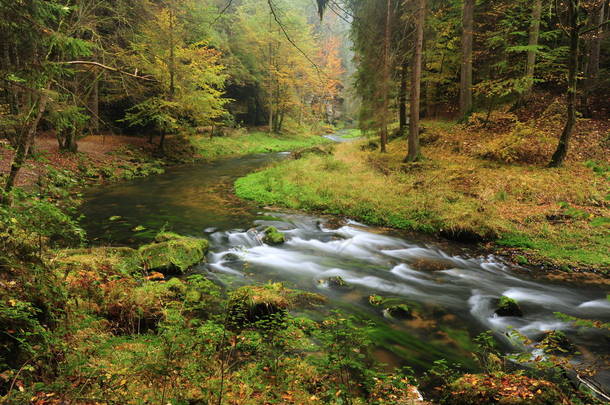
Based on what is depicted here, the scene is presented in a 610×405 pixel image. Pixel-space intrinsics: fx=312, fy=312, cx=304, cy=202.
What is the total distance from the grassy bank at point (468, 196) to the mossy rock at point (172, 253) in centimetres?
548

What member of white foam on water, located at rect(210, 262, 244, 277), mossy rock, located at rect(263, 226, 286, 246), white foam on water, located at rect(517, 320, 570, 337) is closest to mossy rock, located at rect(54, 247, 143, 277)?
white foam on water, located at rect(210, 262, 244, 277)

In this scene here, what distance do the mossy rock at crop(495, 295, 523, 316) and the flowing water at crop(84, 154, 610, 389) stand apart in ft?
0.39

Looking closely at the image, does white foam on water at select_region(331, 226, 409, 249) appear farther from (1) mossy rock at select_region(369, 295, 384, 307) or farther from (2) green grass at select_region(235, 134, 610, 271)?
(1) mossy rock at select_region(369, 295, 384, 307)

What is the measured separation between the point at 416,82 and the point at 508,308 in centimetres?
980

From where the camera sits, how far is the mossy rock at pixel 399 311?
18.8ft

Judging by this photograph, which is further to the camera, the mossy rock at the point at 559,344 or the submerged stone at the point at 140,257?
the submerged stone at the point at 140,257

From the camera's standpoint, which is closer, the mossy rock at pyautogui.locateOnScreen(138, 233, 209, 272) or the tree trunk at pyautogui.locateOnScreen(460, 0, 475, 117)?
the mossy rock at pyautogui.locateOnScreen(138, 233, 209, 272)

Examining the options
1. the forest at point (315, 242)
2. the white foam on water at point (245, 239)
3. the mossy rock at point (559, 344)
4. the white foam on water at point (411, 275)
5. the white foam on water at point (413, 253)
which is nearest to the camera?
the forest at point (315, 242)

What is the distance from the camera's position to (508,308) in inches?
231

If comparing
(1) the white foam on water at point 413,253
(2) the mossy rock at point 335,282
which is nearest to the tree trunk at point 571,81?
(1) the white foam on water at point 413,253

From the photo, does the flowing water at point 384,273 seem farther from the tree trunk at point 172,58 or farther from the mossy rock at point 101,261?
the tree trunk at point 172,58

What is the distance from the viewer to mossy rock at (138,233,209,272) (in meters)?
6.49

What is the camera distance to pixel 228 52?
104 ft

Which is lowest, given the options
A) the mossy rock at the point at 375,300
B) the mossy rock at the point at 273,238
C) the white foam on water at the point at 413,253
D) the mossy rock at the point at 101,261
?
the mossy rock at the point at 375,300
